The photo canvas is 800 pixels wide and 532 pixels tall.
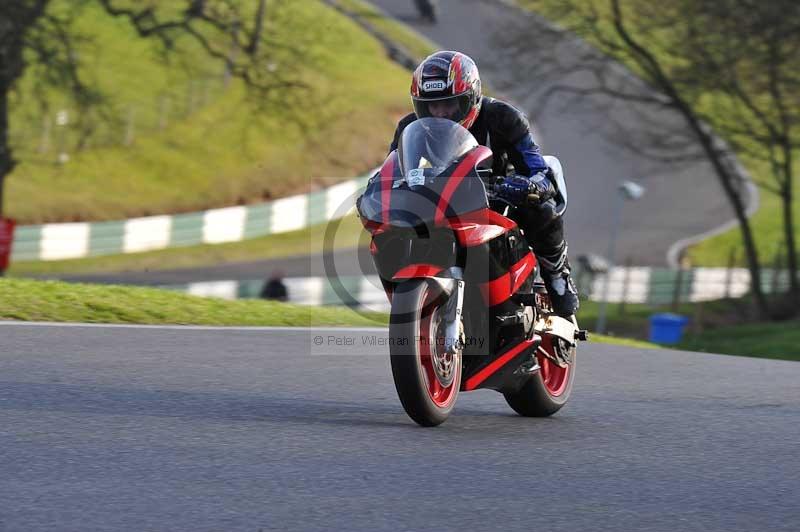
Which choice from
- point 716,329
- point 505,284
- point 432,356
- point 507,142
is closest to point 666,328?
point 716,329

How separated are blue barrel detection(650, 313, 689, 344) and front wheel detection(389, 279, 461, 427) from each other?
18.5 metres

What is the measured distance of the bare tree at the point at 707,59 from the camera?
23.0 metres

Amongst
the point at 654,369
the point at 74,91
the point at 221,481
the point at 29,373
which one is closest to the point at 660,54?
the point at 74,91

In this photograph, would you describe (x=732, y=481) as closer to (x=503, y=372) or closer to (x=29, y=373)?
(x=503, y=372)

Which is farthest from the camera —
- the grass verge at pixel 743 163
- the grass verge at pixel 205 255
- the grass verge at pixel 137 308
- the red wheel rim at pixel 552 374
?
the grass verge at pixel 205 255

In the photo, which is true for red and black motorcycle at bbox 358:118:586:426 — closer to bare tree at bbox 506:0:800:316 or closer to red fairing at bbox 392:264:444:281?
red fairing at bbox 392:264:444:281

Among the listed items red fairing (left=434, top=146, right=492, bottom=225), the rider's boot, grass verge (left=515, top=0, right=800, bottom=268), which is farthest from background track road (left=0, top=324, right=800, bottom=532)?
grass verge (left=515, top=0, right=800, bottom=268)

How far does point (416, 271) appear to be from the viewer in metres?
5.98

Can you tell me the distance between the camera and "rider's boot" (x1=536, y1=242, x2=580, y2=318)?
23.1 ft

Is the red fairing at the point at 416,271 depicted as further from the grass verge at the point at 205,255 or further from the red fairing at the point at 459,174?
the grass verge at the point at 205,255

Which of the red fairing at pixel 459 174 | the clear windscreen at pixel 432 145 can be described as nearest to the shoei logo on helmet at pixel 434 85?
the clear windscreen at pixel 432 145

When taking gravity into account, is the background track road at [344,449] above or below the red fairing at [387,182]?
below

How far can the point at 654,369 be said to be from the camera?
9164mm

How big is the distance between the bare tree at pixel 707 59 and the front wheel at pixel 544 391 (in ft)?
53.8
